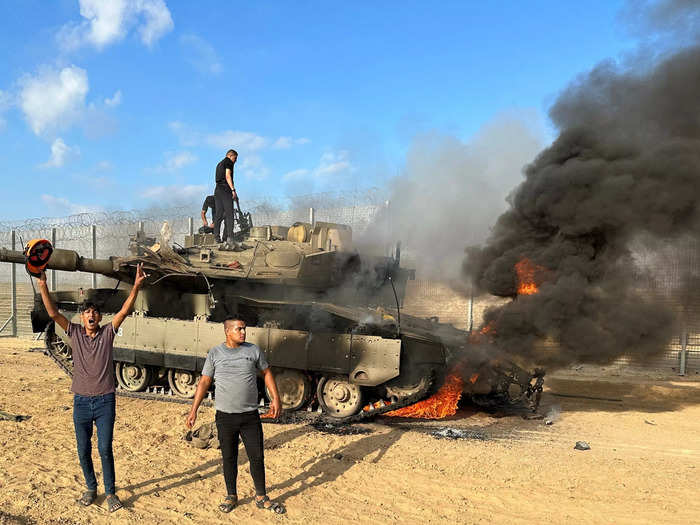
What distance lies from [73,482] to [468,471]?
416cm

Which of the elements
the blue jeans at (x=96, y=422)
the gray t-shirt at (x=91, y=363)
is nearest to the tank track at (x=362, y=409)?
the blue jeans at (x=96, y=422)

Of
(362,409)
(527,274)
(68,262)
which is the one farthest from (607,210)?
(68,262)

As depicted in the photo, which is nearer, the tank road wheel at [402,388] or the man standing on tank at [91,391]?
the man standing on tank at [91,391]

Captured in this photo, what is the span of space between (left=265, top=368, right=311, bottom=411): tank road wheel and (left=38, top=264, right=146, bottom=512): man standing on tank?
180 inches

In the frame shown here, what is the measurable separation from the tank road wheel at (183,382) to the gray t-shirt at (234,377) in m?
5.50

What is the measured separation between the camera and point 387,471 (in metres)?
6.62

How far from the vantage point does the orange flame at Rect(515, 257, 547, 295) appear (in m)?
9.78

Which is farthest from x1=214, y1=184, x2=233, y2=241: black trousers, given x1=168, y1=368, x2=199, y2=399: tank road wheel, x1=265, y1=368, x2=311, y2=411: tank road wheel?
x1=265, y1=368, x2=311, y2=411: tank road wheel

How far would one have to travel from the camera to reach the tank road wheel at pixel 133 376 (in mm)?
10812

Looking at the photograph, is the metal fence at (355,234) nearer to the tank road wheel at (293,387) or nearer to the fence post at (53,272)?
the fence post at (53,272)

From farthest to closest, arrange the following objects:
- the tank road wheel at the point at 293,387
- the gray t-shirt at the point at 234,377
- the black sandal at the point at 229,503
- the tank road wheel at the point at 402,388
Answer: the tank road wheel at the point at 293,387 < the tank road wheel at the point at 402,388 < the black sandal at the point at 229,503 < the gray t-shirt at the point at 234,377

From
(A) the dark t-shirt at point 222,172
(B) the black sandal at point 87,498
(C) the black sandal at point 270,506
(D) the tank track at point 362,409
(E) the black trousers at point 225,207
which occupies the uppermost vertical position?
(A) the dark t-shirt at point 222,172

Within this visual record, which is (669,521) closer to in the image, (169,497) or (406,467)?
(406,467)

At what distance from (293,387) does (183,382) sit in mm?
2191
